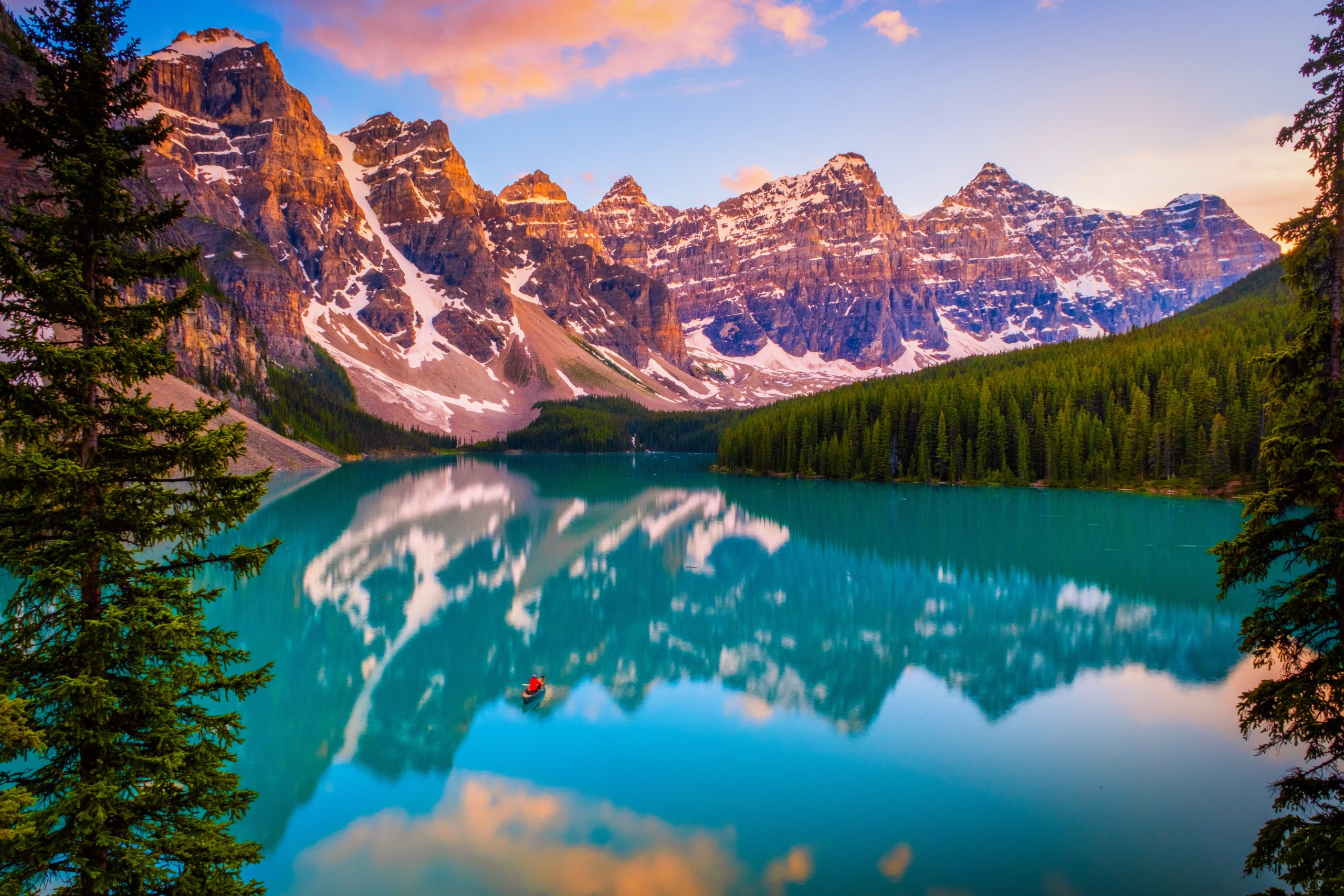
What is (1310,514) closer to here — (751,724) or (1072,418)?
(751,724)

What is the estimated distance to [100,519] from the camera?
717cm

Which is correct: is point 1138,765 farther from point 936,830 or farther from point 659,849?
point 659,849

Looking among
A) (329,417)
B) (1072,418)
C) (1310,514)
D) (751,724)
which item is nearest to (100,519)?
(1310,514)

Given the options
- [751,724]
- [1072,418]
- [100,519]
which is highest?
[1072,418]

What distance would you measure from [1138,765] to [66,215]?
65.5 feet

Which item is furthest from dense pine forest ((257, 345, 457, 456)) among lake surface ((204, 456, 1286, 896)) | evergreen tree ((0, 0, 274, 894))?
evergreen tree ((0, 0, 274, 894))

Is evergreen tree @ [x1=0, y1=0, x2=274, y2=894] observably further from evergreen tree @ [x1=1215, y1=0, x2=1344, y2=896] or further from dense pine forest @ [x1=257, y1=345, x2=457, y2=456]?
dense pine forest @ [x1=257, y1=345, x2=457, y2=456]

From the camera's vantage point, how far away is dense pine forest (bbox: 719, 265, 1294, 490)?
236 ft

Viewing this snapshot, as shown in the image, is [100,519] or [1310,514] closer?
[100,519]

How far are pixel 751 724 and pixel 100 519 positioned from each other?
14.3 meters

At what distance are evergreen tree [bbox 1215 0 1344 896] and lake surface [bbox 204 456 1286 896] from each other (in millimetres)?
3709

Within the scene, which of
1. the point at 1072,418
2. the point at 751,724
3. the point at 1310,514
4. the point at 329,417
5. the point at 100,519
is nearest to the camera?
the point at 100,519

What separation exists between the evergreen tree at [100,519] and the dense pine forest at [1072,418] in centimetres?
7400

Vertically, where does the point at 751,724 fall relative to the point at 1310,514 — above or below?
below
